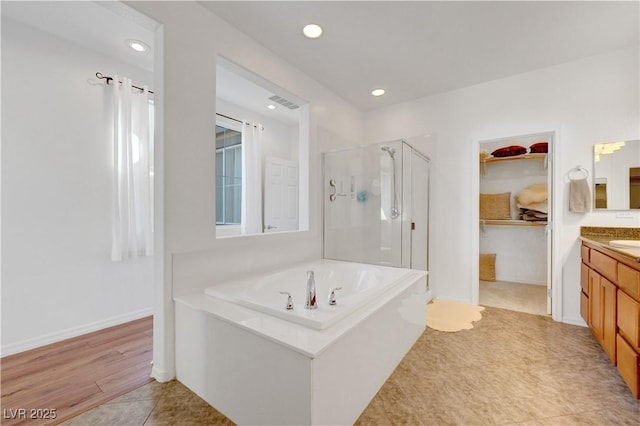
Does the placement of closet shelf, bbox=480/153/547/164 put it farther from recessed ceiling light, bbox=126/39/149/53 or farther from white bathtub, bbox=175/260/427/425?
recessed ceiling light, bbox=126/39/149/53

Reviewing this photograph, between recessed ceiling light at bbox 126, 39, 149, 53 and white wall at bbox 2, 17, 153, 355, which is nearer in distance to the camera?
white wall at bbox 2, 17, 153, 355

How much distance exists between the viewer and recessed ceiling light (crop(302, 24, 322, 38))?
2.16m

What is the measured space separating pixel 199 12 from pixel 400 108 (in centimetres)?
259

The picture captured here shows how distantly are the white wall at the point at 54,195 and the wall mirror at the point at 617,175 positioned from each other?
4.62 metres

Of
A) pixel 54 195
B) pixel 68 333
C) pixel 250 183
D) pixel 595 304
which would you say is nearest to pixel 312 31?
pixel 250 183

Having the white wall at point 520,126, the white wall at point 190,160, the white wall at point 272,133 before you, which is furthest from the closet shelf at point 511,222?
the white wall at point 190,160

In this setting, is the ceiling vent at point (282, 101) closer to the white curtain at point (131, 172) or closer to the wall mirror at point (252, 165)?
the wall mirror at point (252, 165)

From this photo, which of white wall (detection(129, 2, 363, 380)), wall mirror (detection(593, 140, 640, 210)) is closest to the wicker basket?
wall mirror (detection(593, 140, 640, 210))

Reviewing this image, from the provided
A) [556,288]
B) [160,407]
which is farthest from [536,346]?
[160,407]

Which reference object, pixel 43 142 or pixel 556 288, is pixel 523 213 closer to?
pixel 556 288

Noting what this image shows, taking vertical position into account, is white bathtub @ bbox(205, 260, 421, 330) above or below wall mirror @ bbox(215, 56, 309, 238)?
below

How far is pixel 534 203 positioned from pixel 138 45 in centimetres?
504

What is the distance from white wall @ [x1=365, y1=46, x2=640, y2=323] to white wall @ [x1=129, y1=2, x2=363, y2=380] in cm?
223

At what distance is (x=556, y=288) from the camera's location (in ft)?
8.96
